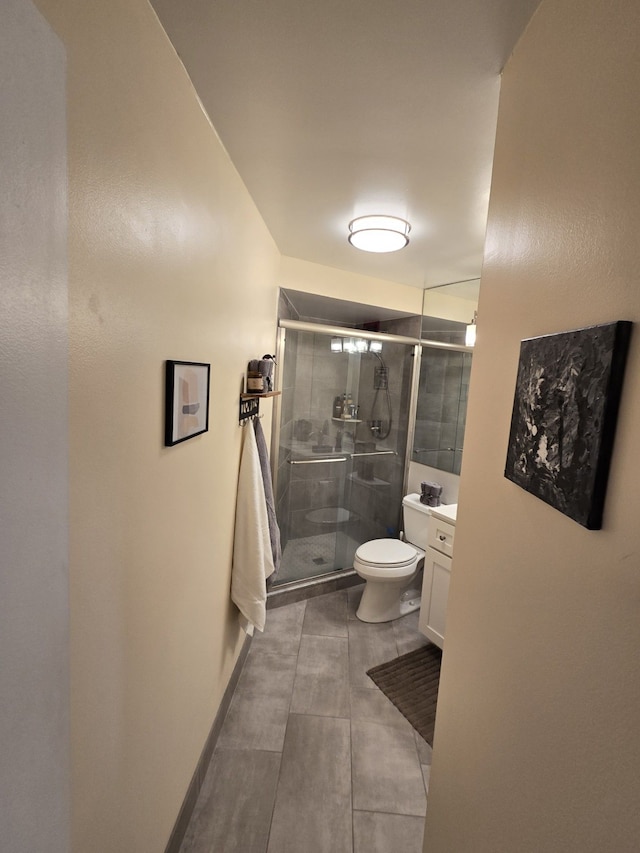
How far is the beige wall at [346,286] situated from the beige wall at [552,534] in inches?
66.7

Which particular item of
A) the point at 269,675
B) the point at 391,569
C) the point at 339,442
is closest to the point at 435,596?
the point at 391,569

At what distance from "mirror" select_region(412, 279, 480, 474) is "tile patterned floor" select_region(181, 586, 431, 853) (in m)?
1.40

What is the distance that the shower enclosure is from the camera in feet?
9.24

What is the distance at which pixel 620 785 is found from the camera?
0.43 metres

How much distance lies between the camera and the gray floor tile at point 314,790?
4.39 feet

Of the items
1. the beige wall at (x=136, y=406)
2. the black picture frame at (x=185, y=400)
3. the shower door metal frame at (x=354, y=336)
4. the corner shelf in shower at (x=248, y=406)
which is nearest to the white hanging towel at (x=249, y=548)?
the corner shelf in shower at (x=248, y=406)

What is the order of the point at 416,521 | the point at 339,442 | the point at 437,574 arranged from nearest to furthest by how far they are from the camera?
the point at 437,574, the point at 416,521, the point at 339,442

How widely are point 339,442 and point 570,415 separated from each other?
2.56 m

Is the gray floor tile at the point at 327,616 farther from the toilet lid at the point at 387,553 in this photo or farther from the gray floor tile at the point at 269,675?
the toilet lid at the point at 387,553

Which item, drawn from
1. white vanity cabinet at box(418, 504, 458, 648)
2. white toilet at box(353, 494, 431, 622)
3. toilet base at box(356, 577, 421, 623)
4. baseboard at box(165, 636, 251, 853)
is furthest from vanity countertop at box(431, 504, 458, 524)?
baseboard at box(165, 636, 251, 853)

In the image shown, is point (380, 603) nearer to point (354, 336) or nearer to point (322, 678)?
point (322, 678)

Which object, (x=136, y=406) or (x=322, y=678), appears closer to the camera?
(x=136, y=406)

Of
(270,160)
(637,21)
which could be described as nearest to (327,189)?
(270,160)

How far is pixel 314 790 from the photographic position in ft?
4.93
